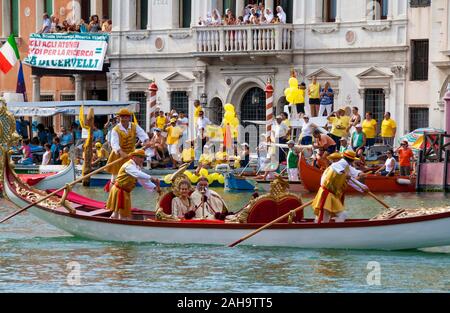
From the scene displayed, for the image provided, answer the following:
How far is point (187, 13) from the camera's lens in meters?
42.0

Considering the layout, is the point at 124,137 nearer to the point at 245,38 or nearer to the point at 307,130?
the point at 307,130

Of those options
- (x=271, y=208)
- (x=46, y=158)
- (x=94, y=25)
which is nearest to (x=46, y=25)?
(x=94, y=25)

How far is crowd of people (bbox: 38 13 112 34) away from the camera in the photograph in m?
43.0

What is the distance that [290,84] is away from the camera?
36.0 metres

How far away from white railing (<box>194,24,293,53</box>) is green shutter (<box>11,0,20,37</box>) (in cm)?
767

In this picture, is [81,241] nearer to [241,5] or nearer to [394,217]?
[394,217]

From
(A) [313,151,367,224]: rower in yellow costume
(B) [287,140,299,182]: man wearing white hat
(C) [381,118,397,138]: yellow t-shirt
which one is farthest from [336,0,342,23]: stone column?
(A) [313,151,367,224]: rower in yellow costume

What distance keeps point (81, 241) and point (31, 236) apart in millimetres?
1562

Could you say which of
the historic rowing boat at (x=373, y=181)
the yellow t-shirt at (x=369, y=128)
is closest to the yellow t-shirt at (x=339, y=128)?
the yellow t-shirt at (x=369, y=128)

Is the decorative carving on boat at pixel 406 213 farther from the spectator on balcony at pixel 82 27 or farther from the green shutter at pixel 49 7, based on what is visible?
the green shutter at pixel 49 7

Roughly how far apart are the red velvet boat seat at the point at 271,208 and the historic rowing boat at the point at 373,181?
403 inches

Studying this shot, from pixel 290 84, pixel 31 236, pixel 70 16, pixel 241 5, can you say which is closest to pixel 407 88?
pixel 290 84

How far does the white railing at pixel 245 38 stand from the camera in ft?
127

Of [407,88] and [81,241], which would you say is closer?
[81,241]
